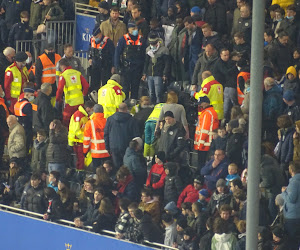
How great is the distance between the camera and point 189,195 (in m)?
20.3

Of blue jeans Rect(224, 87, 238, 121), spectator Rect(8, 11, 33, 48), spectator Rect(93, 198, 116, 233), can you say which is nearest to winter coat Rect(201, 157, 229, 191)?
spectator Rect(93, 198, 116, 233)

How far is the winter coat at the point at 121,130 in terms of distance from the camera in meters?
22.2

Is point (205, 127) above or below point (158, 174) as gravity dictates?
above

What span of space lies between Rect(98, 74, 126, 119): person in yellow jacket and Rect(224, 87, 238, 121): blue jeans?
7.48ft

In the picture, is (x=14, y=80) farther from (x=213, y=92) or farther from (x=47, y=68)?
(x=213, y=92)

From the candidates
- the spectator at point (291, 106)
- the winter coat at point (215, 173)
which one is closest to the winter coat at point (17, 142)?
the winter coat at point (215, 173)

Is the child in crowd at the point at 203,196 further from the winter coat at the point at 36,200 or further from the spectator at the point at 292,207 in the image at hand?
the winter coat at the point at 36,200

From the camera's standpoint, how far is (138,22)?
997 inches

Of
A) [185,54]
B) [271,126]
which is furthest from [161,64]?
[271,126]

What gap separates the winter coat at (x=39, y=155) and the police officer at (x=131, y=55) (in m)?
2.41

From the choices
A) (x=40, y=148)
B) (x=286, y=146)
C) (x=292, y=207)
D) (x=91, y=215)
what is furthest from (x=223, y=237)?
(x=40, y=148)

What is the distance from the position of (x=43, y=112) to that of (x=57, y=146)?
126 cm

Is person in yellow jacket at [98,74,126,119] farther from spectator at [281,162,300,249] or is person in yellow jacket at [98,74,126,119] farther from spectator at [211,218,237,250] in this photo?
spectator at [281,162,300,249]

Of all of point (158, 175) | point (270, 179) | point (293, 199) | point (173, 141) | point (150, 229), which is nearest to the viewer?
point (293, 199)
